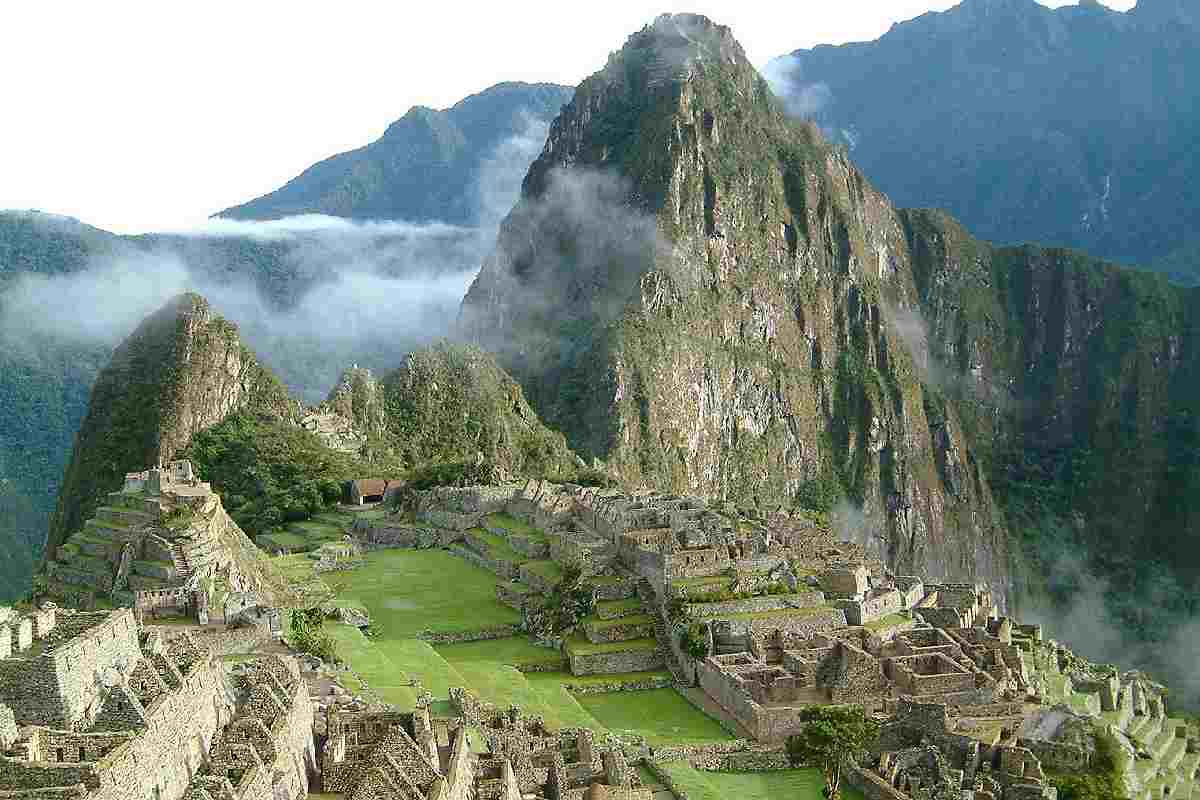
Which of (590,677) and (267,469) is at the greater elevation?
(267,469)

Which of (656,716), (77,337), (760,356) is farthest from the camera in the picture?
(760,356)

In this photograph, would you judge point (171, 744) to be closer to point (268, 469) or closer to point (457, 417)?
point (268, 469)

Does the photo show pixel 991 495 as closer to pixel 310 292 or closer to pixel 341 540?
pixel 310 292

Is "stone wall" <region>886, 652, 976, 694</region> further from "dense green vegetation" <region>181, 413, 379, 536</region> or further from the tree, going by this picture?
"dense green vegetation" <region>181, 413, 379, 536</region>

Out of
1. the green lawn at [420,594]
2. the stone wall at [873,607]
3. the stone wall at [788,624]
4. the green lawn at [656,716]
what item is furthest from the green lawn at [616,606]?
the stone wall at [873,607]

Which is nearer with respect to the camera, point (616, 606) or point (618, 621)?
point (618, 621)

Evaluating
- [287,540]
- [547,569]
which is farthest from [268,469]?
[547,569]

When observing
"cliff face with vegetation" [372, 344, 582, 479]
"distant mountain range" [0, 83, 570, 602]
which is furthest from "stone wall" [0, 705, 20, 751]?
"cliff face with vegetation" [372, 344, 582, 479]
